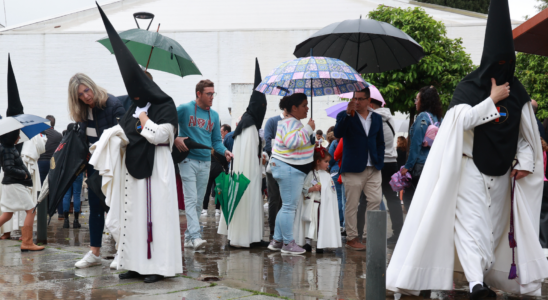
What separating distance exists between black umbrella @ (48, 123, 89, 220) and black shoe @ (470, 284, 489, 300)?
13.2 feet

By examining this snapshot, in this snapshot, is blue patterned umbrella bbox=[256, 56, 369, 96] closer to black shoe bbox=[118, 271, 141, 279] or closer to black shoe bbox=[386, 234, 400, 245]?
black shoe bbox=[386, 234, 400, 245]

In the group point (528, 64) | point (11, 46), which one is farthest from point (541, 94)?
point (11, 46)

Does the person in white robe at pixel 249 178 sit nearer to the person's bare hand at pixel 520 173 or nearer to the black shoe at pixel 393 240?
the black shoe at pixel 393 240

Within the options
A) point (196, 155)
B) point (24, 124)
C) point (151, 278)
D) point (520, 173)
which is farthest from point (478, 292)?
point (24, 124)

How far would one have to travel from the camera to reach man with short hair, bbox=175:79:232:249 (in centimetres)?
689

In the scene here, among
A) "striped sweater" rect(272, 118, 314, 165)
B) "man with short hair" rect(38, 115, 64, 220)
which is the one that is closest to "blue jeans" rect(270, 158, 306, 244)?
"striped sweater" rect(272, 118, 314, 165)

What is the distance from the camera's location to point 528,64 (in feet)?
65.7

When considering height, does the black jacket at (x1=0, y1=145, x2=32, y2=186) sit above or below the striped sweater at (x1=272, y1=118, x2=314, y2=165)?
below

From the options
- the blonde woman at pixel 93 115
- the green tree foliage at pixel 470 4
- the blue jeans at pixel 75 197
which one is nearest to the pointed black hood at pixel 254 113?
the blonde woman at pixel 93 115

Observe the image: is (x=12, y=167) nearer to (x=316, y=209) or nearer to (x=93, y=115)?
(x=93, y=115)

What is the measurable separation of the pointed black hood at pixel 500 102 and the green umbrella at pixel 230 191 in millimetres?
3289

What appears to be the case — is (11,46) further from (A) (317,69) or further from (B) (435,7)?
(A) (317,69)

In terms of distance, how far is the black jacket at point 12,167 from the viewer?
7031mm

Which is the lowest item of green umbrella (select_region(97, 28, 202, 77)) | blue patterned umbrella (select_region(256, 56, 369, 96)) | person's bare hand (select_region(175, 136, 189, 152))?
person's bare hand (select_region(175, 136, 189, 152))
